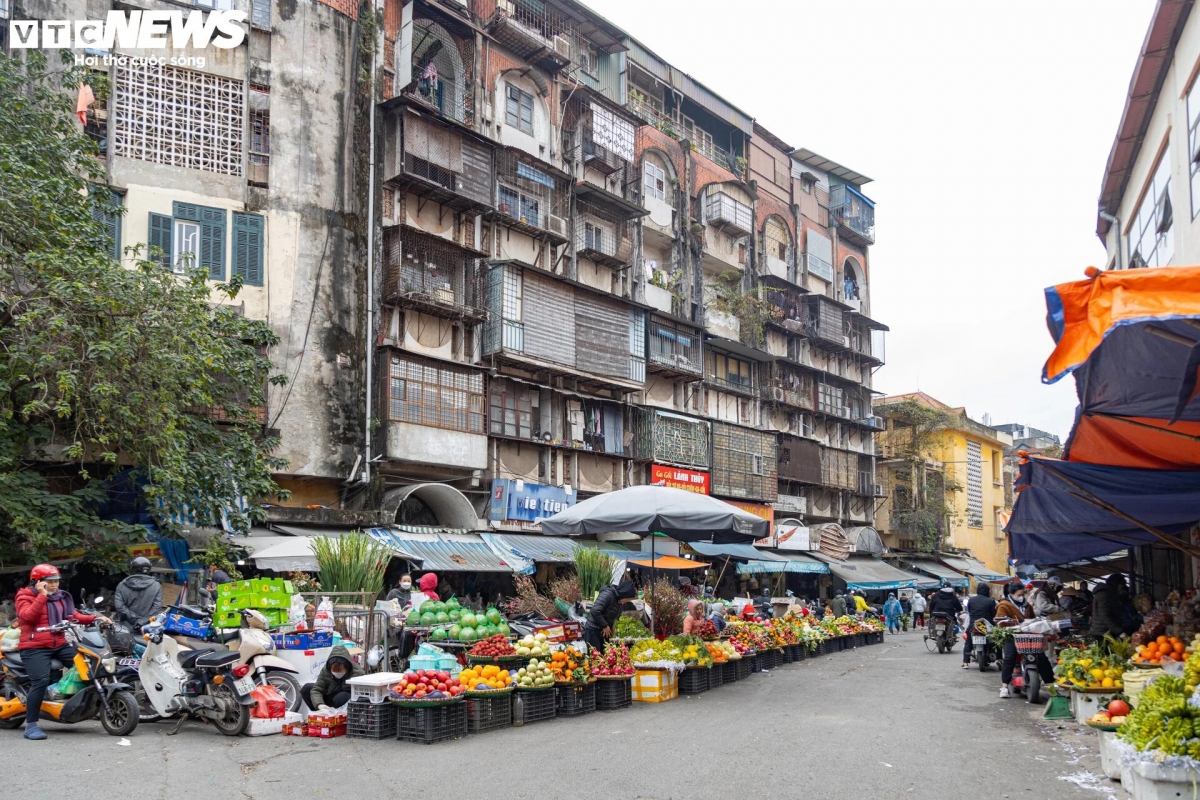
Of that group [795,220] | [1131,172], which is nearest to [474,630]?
[1131,172]

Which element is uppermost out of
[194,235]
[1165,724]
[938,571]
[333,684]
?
[194,235]

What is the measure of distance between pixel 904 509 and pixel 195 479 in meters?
40.9

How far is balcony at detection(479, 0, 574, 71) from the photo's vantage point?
2847 centimetres

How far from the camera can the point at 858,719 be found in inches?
446

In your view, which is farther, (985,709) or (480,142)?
(480,142)

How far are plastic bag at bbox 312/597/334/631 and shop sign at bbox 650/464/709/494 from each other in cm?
1945

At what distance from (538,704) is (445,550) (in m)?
11.8

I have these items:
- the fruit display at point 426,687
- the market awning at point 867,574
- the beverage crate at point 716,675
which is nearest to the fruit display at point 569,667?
the fruit display at point 426,687

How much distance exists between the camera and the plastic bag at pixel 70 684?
10008 millimetres

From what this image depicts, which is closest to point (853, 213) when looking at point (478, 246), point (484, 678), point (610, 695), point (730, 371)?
point (730, 371)

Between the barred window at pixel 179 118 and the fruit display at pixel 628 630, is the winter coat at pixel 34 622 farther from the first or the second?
the barred window at pixel 179 118

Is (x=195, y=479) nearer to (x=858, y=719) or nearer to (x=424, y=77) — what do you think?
(x=858, y=719)

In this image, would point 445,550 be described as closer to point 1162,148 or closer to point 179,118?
point 179,118

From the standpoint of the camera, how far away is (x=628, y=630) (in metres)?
14.4
